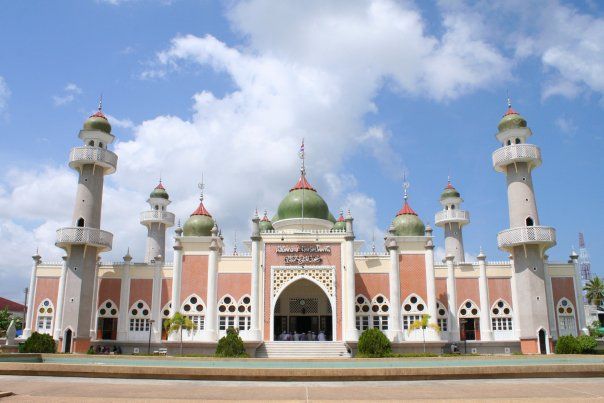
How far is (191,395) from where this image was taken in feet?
28.5

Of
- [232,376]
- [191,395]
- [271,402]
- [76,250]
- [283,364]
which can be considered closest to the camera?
[271,402]

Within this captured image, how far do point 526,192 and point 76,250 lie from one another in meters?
22.9

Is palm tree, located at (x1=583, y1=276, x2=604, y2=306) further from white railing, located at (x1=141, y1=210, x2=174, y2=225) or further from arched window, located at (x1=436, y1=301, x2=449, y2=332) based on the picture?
white railing, located at (x1=141, y1=210, x2=174, y2=225)

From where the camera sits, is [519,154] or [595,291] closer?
[519,154]

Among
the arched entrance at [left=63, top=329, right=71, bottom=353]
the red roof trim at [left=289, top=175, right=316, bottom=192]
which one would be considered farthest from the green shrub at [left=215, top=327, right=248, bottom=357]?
the red roof trim at [left=289, top=175, right=316, bottom=192]

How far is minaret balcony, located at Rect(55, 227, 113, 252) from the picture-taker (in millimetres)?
26188

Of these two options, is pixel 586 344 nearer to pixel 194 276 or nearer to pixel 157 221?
pixel 194 276

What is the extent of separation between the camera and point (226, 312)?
90.6 ft

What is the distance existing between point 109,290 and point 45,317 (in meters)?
3.66

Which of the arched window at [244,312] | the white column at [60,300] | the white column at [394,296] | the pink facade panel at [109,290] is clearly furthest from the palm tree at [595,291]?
the white column at [60,300]

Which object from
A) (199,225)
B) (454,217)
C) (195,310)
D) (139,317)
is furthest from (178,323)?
(454,217)

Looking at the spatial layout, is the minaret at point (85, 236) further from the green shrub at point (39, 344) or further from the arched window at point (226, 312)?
the arched window at point (226, 312)

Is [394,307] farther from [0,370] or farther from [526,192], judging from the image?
[0,370]

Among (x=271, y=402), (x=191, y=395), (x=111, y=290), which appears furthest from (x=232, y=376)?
(x=111, y=290)
